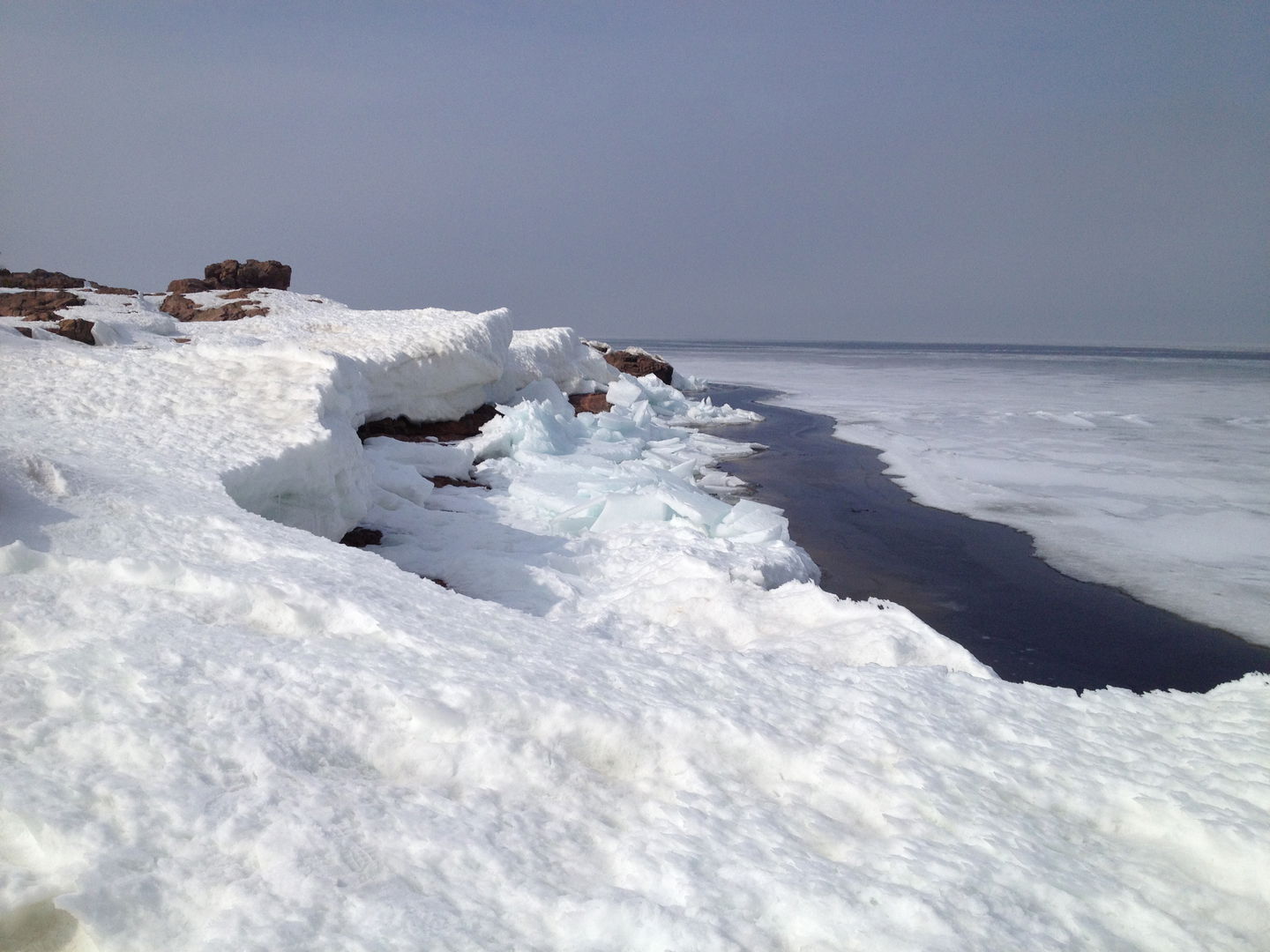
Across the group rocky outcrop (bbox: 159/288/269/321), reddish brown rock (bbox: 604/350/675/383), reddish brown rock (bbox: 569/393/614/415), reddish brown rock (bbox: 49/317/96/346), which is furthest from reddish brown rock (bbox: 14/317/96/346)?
reddish brown rock (bbox: 604/350/675/383)

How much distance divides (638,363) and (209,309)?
12.0 m

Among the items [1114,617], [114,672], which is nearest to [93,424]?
[114,672]

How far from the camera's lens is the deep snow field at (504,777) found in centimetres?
123

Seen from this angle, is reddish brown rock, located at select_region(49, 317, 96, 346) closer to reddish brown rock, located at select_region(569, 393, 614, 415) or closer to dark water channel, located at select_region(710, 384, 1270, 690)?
dark water channel, located at select_region(710, 384, 1270, 690)

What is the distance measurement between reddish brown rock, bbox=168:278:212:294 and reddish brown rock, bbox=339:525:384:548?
364 inches

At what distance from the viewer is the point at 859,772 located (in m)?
1.72

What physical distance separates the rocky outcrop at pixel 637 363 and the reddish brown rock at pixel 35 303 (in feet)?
40.8

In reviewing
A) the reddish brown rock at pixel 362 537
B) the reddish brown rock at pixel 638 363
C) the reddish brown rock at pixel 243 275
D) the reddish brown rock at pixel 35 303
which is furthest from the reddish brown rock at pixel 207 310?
the reddish brown rock at pixel 638 363

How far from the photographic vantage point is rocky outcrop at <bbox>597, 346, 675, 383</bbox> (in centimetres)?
2039

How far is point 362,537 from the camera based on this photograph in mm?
4988

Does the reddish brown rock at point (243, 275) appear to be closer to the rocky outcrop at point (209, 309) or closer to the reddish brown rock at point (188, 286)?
the reddish brown rock at point (188, 286)

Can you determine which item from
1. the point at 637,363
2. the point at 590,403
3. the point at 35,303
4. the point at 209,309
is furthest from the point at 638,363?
the point at 35,303

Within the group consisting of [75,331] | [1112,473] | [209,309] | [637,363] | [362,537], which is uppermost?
[209,309]

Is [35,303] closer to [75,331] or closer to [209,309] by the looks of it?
[209,309]
